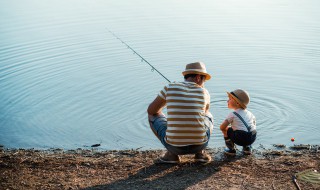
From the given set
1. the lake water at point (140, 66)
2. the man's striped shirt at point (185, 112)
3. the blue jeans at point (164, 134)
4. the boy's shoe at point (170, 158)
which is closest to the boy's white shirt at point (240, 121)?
the blue jeans at point (164, 134)

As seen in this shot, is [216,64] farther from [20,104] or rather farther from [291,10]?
[291,10]

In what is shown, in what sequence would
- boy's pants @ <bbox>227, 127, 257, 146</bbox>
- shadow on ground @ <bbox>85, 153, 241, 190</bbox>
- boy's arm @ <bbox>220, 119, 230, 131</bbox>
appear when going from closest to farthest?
shadow on ground @ <bbox>85, 153, 241, 190</bbox>
boy's pants @ <bbox>227, 127, 257, 146</bbox>
boy's arm @ <bbox>220, 119, 230, 131</bbox>

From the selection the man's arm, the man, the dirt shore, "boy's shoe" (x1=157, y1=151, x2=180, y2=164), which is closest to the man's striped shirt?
the man

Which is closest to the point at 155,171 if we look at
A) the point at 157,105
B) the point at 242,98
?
the point at 157,105

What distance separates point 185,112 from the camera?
183 inches

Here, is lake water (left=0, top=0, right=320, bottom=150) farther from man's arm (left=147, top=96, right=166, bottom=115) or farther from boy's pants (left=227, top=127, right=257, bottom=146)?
man's arm (left=147, top=96, right=166, bottom=115)

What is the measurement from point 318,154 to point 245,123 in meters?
1.32

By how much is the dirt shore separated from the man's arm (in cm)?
65

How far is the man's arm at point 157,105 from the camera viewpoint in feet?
16.0

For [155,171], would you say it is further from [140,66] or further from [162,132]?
[140,66]

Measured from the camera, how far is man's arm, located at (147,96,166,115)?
489 centimetres

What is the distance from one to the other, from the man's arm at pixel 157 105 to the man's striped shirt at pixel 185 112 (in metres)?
0.18

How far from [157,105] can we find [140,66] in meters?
5.69

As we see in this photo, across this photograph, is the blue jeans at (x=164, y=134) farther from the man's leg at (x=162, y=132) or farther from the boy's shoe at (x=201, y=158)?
the boy's shoe at (x=201, y=158)
